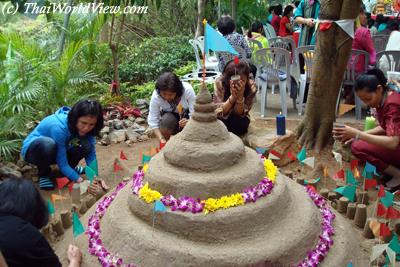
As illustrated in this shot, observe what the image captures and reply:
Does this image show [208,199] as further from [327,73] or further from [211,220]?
[327,73]

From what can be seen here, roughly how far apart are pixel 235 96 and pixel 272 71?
2.77m

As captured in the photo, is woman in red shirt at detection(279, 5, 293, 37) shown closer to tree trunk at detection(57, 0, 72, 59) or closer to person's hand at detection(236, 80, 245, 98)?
tree trunk at detection(57, 0, 72, 59)

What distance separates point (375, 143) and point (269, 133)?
1283 millimetres

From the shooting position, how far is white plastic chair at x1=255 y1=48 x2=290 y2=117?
22.7ft

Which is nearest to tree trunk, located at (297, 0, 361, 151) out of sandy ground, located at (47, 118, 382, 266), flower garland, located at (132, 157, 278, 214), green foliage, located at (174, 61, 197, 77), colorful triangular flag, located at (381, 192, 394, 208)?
sandy ground, located at (47, 118, 382, 266)

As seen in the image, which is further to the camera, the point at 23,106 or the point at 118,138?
the point at 118,138

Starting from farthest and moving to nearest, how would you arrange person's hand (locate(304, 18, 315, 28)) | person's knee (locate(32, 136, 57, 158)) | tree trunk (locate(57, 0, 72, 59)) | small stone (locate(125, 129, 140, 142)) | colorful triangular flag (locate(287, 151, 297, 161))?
person's hand (locate(304, 18, 315, 28)), tree trunk (locate(57, 0, 72, 59)), small stone (locate(125, 129, 140, 142)), colorful triangular flag (locate(287, 151, 297, 161)), person's knee (locate(32, 136, 57, 158))

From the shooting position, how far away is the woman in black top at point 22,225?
90.7 inches

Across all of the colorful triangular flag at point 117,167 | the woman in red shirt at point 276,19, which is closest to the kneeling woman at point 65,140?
the colorful triangular flag at point 117,167

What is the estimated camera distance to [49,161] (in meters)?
4.47

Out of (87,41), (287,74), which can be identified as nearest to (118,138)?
(87,41)

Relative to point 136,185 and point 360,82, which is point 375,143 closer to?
point 360,82

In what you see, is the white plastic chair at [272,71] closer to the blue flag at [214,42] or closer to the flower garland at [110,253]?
the flower garland at [110,253]

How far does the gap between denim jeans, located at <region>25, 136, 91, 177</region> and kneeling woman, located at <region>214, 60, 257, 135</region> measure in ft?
4.88
